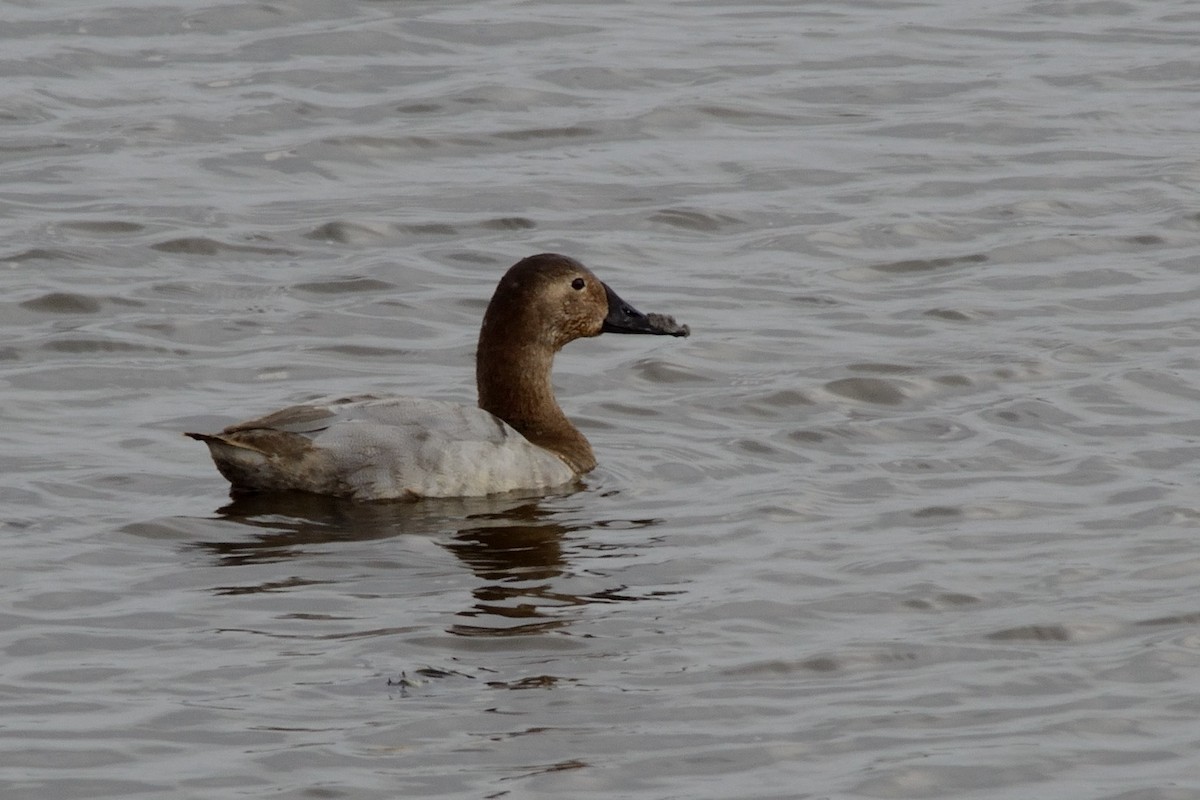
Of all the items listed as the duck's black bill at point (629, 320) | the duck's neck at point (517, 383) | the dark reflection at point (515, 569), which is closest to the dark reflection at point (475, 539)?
the dark reflection at point (515, 569)

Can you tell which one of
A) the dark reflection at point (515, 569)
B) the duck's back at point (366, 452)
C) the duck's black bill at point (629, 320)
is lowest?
the dark reflection at point (515, 569)

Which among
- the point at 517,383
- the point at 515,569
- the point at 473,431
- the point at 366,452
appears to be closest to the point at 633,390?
the point at 517,383

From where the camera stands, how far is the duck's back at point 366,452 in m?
9.45

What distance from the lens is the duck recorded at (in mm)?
9500

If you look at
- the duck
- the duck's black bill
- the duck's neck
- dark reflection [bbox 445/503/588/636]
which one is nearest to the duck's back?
the duck

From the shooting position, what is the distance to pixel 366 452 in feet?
31.4

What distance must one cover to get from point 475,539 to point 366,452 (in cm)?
73

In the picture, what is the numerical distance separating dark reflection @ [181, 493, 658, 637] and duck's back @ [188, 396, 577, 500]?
68 mm

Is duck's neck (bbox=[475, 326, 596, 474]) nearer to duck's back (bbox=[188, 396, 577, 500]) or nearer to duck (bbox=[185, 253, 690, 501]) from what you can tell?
duck (bbox=[185, 253, 690, 501])

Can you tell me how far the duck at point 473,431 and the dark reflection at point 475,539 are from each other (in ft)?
0.33

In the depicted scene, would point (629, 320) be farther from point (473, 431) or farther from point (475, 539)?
point (475, 539)

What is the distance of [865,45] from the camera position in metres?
17.7

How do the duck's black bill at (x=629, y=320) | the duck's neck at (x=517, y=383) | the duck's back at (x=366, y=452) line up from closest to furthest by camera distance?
1. the duck's back at (x=366, y=452)
2. the duck's neck at (x=517, y=383)
3. the duck's black bill at (x=629, y=320)

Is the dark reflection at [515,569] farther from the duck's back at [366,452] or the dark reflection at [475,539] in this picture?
the duck's back at [366,452]
